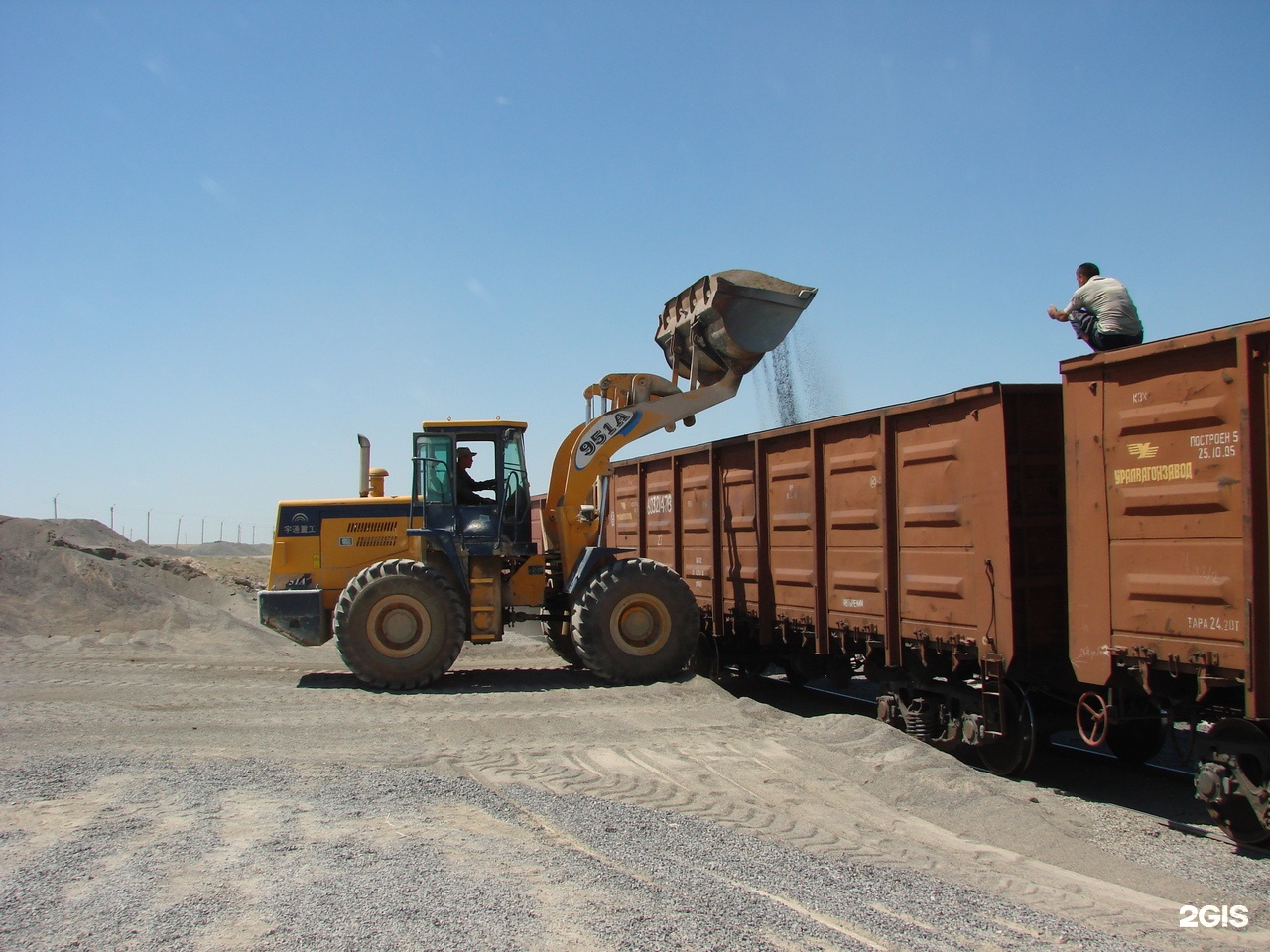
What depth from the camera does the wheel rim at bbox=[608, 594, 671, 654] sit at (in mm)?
11414

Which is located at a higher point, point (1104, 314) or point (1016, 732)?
point (1104, 314)

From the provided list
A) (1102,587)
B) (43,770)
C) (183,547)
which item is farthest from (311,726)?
(183,547)

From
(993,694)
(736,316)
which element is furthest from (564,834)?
(736,316)

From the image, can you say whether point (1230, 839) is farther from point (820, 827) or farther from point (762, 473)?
point (762, 473)

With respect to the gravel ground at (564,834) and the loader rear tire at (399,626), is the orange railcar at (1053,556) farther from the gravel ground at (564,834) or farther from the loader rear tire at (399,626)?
the loader rear tire at (399,626)

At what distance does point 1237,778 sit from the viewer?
562 cm

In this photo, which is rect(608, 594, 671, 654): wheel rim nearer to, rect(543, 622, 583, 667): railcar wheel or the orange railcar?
the orange railcar

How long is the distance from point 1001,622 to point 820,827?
2.02 meters

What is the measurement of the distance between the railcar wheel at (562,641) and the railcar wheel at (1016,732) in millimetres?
6542

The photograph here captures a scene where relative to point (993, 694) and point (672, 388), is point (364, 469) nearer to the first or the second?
point (672, 388)

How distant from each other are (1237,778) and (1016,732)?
191 centimetres

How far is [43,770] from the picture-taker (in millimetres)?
6957

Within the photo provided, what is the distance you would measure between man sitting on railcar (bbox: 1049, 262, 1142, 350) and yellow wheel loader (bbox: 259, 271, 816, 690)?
4.45 metres

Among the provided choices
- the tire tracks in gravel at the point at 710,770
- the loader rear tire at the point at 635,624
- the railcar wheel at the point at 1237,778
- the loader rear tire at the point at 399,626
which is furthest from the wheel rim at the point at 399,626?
the railcar wheel at the point at 1237,778
